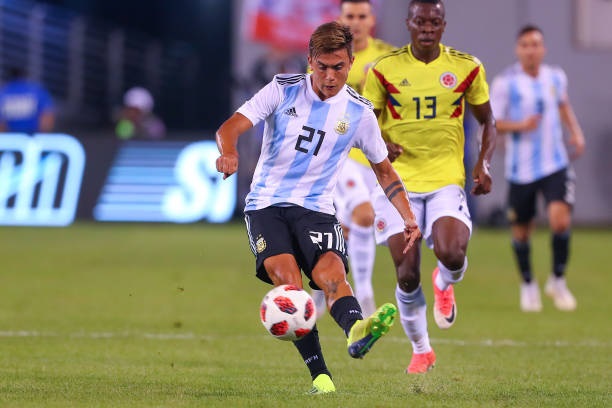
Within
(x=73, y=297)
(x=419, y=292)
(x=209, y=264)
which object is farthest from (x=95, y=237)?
(x=419, y=292)

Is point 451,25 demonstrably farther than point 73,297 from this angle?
Yes

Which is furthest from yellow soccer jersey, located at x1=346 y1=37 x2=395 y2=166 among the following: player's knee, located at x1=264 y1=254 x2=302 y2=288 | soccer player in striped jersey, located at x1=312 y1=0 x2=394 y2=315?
player's knee, located at x1=264 y1=254 x2=302 y2=288

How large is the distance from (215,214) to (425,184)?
40.5 ft

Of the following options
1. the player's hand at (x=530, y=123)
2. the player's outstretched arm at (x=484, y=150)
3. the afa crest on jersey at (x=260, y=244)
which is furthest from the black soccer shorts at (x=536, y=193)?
the afa crest on jersey at (x=260, y=244)

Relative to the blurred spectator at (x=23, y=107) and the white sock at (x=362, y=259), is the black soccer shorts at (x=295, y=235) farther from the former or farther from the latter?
the blurred spectator at (x=23, y=107)

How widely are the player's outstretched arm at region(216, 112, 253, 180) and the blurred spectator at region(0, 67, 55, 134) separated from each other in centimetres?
1380

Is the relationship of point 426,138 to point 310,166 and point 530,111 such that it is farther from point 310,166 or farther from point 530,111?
point 530,111

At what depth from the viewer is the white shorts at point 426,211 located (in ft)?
26.4

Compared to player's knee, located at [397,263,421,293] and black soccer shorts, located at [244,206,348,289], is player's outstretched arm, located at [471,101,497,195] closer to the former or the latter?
player's knee, located at [397,263,421,293]

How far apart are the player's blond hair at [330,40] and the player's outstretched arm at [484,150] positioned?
5.57 ft

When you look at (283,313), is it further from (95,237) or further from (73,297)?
(95,237)

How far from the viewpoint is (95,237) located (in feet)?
61.4

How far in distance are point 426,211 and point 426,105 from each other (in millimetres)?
676

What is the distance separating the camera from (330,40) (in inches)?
256
